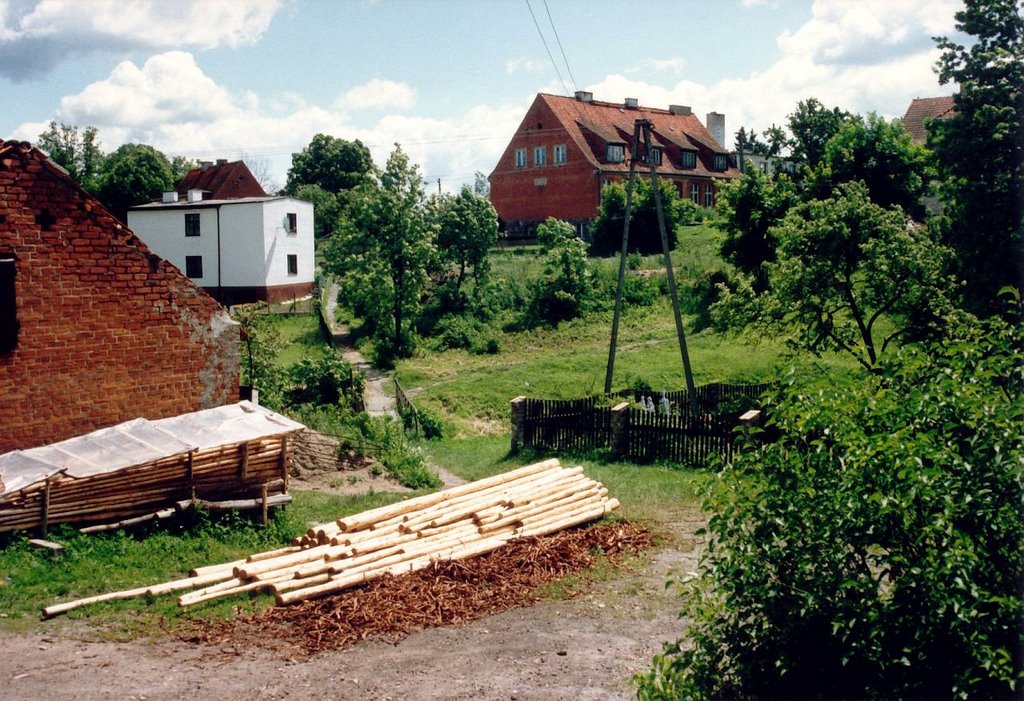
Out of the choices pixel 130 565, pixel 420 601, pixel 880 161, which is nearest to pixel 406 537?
pixel 420 601

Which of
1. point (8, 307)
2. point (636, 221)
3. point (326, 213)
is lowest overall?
point (8, 307)

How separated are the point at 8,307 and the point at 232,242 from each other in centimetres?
3516

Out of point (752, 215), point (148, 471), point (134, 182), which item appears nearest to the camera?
point (148, 471)

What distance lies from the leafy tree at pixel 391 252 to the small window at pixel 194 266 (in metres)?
13.5

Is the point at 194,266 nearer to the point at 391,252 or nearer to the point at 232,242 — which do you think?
the point at 232,242

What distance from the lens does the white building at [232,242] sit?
154ft

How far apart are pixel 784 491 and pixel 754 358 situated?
87.6 ft

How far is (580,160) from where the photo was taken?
177ft

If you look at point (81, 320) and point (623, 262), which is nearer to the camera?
point (81, 320)

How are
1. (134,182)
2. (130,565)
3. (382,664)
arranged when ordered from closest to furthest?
1. (382,664)
2. (130,565)
3. (134,182)

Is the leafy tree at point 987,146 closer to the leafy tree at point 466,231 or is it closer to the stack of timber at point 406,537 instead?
the stack of timber at point 406,537

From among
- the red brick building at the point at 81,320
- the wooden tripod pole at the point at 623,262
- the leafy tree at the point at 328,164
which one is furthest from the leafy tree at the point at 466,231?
the leafy tree at the point at 328,164

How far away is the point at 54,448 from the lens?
42.8ft

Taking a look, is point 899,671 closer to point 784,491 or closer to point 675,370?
point 784,491
